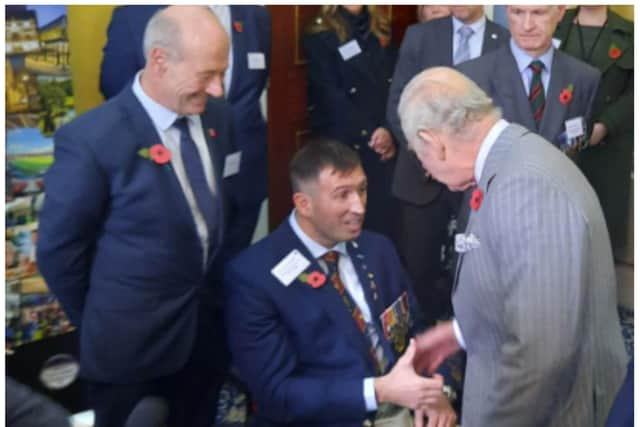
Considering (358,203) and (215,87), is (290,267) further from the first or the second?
(215,87)

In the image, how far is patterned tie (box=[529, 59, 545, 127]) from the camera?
2227 mm

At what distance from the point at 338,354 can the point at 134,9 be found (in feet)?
2.85

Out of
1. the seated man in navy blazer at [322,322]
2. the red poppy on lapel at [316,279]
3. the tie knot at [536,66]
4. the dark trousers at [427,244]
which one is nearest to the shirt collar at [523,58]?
the tie knot at [536,66]

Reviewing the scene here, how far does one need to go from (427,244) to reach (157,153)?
854 mm

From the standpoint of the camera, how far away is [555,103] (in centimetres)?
226

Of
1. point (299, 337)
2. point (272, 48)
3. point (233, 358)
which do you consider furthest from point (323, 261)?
point (272, 48)

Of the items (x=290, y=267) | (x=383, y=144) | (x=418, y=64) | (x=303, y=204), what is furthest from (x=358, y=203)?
(x=418, y=64)

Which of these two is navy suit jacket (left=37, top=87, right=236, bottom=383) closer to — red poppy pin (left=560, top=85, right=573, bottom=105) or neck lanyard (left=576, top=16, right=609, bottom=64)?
red poppy pin (left=560, top=85, right=573, bottom=105)

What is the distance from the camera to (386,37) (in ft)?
7.63

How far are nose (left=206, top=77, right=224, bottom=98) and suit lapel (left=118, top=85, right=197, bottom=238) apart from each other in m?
0.15

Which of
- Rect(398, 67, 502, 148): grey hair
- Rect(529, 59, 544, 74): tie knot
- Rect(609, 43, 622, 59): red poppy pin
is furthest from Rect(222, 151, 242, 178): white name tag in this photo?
Rect(609, 43, 622, 59): red poppy pin

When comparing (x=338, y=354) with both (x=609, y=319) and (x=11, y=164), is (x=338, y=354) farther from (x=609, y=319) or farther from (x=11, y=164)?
(x=11, y=164)

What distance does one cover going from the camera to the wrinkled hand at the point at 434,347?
6.53 ft

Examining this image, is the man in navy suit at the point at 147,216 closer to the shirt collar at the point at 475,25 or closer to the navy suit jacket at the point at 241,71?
the navy suit jacket at the point at 241,71
